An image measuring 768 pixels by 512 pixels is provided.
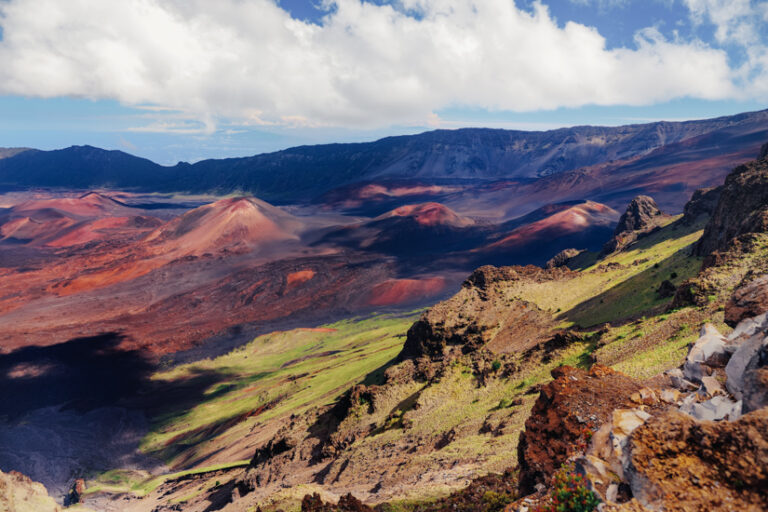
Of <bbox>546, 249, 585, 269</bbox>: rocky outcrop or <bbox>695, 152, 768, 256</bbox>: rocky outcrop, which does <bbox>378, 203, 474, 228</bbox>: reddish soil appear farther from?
<bbox>695, 152, 768, 256</bbox>: rocky outcrop

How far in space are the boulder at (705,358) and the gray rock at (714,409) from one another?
1.59 metres

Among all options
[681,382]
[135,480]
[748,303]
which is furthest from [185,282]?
[748,303]

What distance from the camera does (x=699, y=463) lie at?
230 inches

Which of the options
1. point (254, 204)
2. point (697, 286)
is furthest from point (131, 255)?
point (697, 286)

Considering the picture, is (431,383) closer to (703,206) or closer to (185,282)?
(703,206)

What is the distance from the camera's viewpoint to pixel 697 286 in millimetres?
18516

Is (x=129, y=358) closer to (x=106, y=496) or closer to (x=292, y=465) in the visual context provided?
(x=106, y=496)

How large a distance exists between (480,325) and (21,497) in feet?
102

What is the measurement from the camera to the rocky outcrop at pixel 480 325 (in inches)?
1099

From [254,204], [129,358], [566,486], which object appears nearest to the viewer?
[566,486]

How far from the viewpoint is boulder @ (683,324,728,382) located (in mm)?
9250

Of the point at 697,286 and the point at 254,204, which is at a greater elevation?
the point at 254,204

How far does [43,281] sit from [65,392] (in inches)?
2399

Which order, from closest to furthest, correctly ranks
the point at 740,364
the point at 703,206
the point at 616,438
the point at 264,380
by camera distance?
1. the point at 616,438
2. the point at 740,364
3. the point at 703,206
4. the point at 264,380
